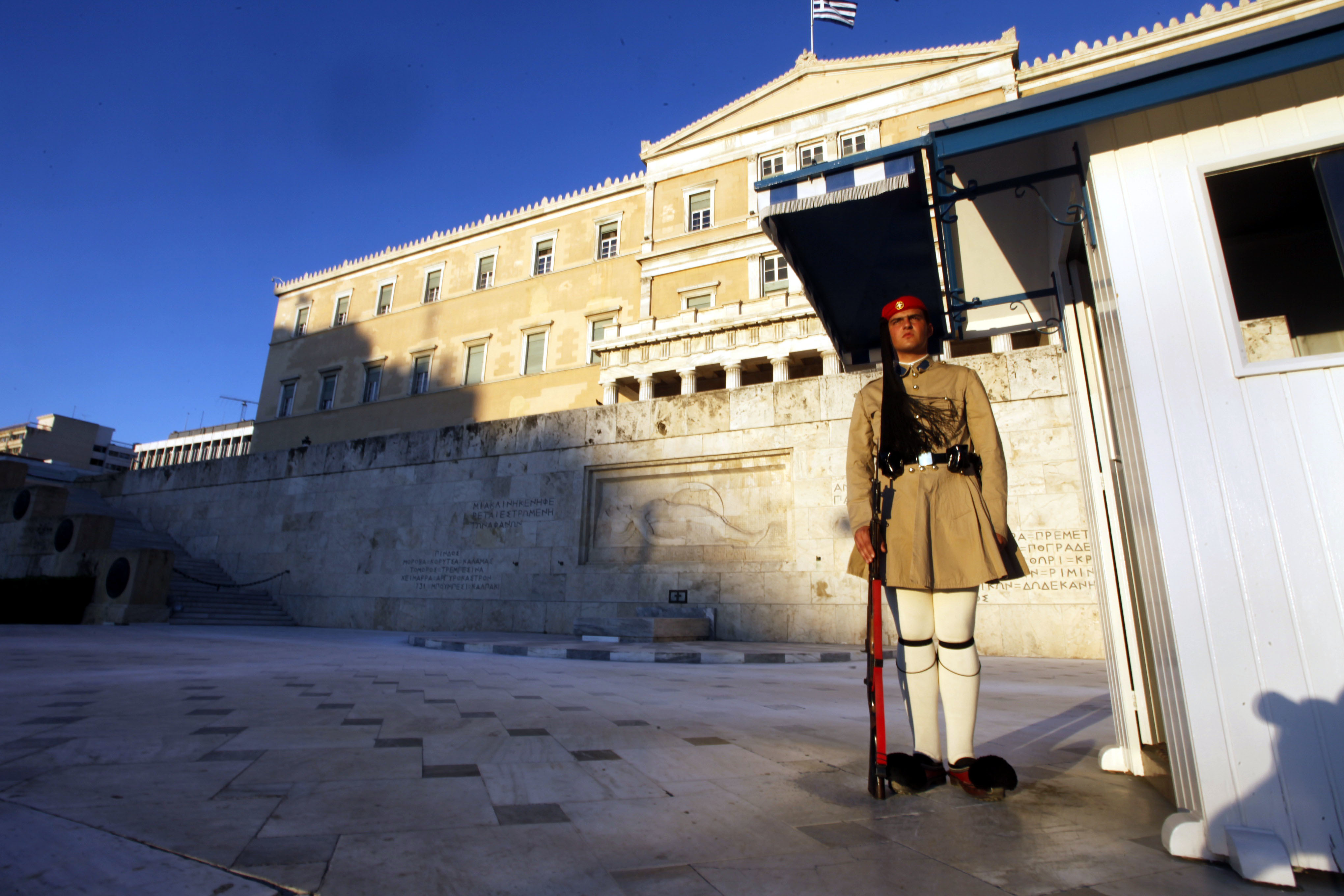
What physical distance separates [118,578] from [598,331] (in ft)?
66.7

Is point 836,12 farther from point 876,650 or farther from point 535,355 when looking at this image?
point 876,650

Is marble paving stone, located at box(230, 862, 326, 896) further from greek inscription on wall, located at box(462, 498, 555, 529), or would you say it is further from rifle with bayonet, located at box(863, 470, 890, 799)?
greek inscription on wall, located at box(462, 498, 555, 529)

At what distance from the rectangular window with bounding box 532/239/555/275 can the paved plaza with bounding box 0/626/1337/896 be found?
101 ft

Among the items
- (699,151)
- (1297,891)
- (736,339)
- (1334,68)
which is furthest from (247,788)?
(699,151)

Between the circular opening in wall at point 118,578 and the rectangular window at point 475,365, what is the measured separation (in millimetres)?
19568

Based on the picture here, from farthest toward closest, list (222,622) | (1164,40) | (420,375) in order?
(420,375), (1164,40), (222,622)

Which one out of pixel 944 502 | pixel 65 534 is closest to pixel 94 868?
pixel 944 502

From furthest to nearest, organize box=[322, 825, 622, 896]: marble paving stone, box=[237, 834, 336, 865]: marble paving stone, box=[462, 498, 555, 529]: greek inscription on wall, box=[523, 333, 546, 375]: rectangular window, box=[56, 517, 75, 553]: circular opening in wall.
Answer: box=[523, 333, 546, 375]: rectangular window
box=[56, 517, 75, 553]: circular opening in wall
box=[462, 498, 555, 529]: greek inscription on wall
box=[237, 834, 336, 865]: marble paving stone
box=[322, 825, 622, 896]: marble paving stone

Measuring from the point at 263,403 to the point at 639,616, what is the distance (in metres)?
37.7

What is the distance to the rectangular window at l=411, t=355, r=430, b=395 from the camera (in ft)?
115

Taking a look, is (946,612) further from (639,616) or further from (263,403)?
(263,403)

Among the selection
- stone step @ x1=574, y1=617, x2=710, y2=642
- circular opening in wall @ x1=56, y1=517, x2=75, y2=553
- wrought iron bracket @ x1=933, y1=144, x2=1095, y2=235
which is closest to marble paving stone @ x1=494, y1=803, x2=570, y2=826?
wrought iron bracket @ x1=933, y1=144, x2=1095, y2=235

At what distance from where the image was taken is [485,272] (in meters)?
35.7

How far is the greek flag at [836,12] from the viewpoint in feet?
82.9
